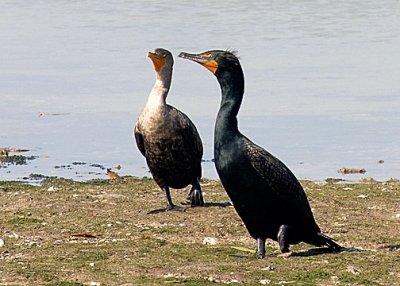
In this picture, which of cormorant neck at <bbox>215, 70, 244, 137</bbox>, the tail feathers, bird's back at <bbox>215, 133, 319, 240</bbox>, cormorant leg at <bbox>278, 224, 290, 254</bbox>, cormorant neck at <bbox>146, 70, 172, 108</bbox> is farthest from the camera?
cormorant neck at <bbox>146, 70, 172, 108</bbox>

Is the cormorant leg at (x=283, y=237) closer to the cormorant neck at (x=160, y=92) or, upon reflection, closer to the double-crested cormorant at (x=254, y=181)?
the double-crested cormorant at (x=254, y=181)

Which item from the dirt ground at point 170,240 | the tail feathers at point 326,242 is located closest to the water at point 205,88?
the dirt ground at point 170,240

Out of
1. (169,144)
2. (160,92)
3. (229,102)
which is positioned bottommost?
(169,144)

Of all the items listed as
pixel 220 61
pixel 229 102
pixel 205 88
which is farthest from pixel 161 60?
pixel 205 88

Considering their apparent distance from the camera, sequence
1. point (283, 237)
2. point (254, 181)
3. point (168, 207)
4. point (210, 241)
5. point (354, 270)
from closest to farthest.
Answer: point (354, 270), point (254, 181), point (283, 237), point (210, 241), point (168, 207)

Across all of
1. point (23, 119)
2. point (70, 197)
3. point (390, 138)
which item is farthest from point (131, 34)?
point (70, 197)

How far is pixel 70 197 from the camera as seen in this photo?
16031 mm

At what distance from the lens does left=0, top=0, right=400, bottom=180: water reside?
2175cm

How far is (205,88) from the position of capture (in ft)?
91.3

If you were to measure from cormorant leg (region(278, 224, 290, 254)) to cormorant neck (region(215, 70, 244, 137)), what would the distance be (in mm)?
1036

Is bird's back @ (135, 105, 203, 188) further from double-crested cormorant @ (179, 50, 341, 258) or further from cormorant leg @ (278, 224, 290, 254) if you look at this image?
cormorant leg @ (278, 224, 290, 254)

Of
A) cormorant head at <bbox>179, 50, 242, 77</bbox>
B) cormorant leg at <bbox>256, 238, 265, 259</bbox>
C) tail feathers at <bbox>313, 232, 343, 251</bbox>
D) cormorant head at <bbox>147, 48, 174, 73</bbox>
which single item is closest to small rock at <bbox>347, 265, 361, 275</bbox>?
tail feathers at <bbox>313, 232, 343, 251</bbox>

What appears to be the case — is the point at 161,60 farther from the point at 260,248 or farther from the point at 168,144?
the point at 260,248

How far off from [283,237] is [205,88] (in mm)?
15811
